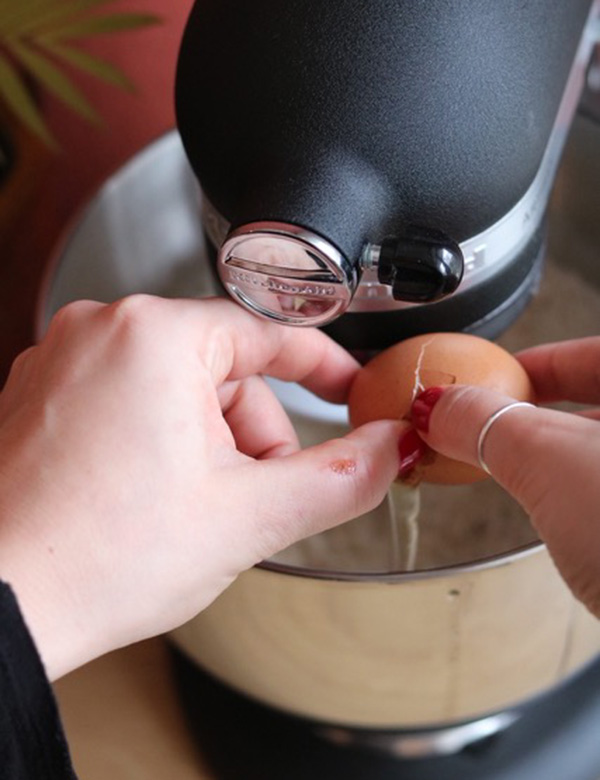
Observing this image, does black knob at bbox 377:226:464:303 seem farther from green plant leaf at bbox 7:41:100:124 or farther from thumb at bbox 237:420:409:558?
green plant leaf at bbox 7:41:100:124

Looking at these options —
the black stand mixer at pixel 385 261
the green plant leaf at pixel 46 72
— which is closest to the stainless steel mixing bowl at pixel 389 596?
the black stand mixer at pixel 385 261

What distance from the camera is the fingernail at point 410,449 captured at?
471 mm

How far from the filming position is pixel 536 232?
0.53 m

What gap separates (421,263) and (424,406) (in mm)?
76

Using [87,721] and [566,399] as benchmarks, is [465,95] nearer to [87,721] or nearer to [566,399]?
[566,399]

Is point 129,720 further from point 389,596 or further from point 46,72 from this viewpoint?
point 46,72

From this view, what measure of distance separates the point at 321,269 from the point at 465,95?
10cm

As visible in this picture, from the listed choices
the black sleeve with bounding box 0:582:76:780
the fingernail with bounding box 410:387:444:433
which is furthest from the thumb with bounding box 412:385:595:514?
the black sleeve with bounding box 0:582:76:780

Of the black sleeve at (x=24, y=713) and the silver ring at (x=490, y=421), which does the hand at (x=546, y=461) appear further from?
the black sleeve at (x=24, y=713)

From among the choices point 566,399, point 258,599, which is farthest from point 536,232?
point 258,599

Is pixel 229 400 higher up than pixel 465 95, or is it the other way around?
pixel 465 95

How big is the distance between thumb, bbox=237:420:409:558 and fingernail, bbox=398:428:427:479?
0.03ft

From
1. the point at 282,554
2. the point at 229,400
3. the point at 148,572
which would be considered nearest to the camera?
the point at 148,572

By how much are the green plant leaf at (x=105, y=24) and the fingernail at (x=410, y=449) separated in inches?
14.4
